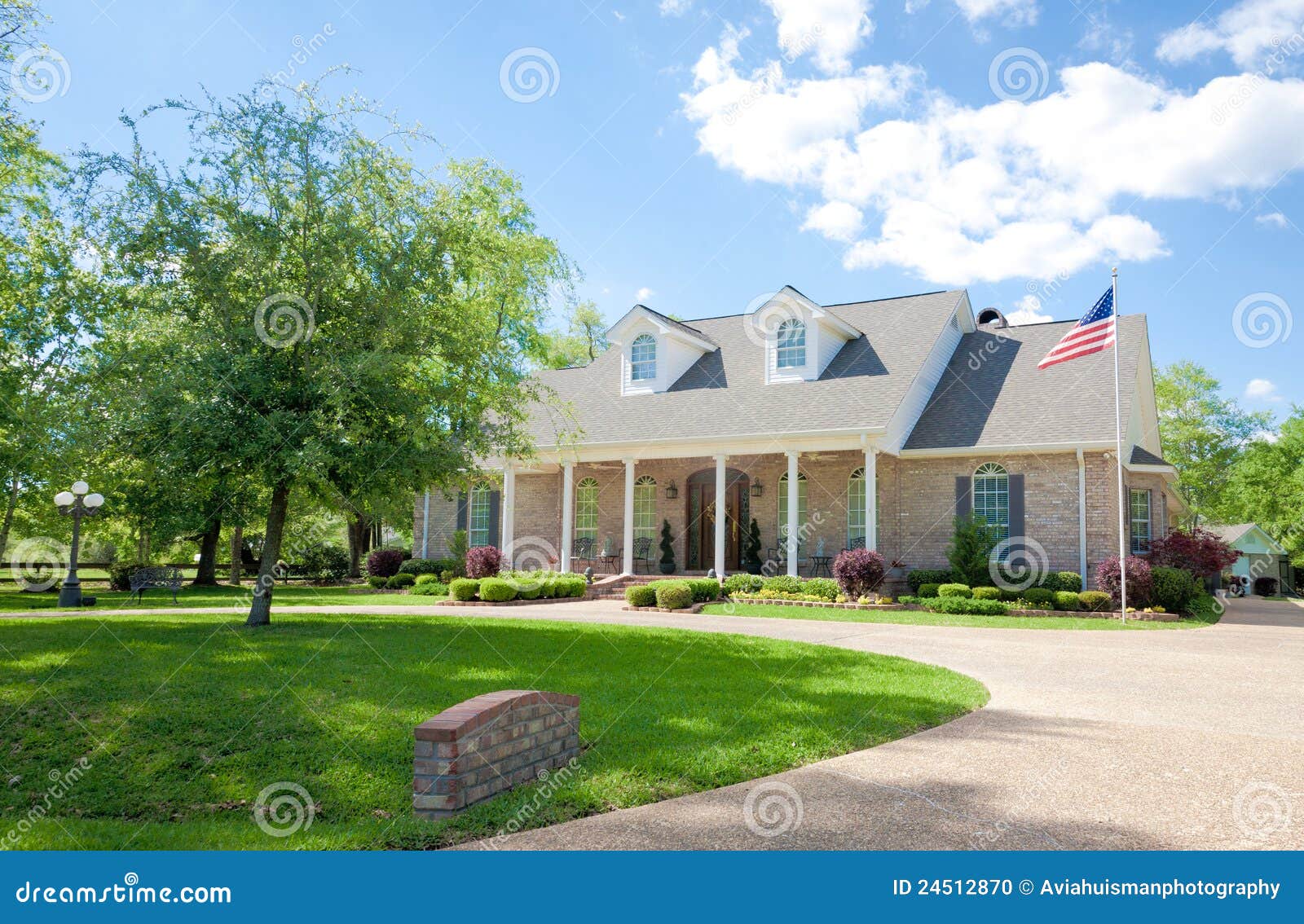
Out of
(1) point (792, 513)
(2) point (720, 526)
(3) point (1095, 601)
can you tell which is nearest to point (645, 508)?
(2) point (720, 526)

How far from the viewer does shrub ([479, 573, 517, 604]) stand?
18.5m

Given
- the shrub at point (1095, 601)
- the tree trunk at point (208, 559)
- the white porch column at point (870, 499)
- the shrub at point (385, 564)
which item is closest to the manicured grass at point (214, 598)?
the shrub at point (385, 564)

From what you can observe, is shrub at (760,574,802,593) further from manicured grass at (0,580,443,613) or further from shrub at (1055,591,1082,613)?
manicured grass at (0,580,443,613)

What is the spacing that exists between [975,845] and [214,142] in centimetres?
1193

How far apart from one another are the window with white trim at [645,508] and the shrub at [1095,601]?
11.0 meters

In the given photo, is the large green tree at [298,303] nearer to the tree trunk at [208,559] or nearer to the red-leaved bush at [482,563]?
the red-leaved bush at [482,563]

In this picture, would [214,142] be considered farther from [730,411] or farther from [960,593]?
[960,593]

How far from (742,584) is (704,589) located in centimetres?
104

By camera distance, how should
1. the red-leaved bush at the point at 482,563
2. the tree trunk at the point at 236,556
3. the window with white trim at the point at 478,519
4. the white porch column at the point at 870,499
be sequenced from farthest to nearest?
1. the tree trunk at the point at 236,556
2. the window with white trim at the point at 478,519
3. the red-leaved bush at the point at 482,563
4. the white porch column at the point at 870,499

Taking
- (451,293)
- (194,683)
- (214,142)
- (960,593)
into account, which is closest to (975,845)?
(194,683)

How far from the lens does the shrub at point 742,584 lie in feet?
63.5

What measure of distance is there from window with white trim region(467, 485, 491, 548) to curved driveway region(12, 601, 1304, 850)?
59.6ft

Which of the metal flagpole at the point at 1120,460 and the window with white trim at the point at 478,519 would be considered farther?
the window with white trim at the point at 478,519

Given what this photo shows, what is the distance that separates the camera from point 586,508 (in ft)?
80.8
